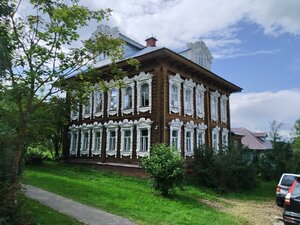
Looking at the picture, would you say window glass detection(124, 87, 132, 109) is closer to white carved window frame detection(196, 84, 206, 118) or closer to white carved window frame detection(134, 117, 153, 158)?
white carved window frame detection(134, 117, 153, 158)

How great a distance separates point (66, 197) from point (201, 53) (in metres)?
19.3

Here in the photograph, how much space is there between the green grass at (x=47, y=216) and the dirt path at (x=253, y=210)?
22.5 ft

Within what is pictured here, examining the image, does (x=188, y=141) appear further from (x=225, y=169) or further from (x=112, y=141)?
(x=112, y=141)

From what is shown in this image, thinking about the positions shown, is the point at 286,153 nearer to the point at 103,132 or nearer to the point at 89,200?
the point at 103,132

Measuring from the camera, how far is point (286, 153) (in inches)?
939

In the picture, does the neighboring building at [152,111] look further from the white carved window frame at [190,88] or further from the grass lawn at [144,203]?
the grass lawn at [144,203]

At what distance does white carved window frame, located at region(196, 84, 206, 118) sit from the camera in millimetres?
24809

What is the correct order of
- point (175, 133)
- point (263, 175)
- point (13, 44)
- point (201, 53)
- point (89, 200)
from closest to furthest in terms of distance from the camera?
point (13, 44) → point (89, 200) → point (175, 133) → point (263, 175) → point (201, 53)

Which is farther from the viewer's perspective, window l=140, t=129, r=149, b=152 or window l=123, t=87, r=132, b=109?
window l=123, t=87, r=132, b=109

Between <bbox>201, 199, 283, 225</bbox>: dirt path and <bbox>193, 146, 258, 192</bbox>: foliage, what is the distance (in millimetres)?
2514

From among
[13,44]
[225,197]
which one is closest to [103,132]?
[225,197]

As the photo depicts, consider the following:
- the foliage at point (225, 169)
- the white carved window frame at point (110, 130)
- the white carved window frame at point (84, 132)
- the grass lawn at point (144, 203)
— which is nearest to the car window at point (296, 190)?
the grass lawn at point (144, 203)

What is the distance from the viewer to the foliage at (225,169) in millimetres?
19594

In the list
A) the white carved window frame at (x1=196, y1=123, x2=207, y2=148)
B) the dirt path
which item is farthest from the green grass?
the white carved window frame at (x1=196, y1=123, x2=207, y2=148)
